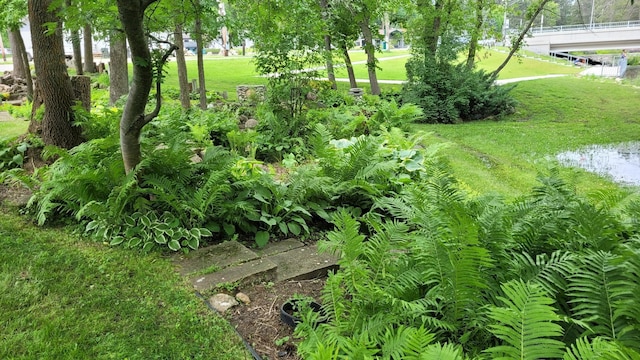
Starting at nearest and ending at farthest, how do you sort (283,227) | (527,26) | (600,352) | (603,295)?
(600,352)
(603,295)
(283,227)
(527,26)

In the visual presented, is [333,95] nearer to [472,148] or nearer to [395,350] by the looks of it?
[472,148]

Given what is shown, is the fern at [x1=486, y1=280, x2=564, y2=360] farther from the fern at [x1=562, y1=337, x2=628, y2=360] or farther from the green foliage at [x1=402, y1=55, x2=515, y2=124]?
the green foliage at [x1=402, y1=55, x2=515, y2=124]

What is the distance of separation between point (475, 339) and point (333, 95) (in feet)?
27.0

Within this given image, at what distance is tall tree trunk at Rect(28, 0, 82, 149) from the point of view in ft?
17.6

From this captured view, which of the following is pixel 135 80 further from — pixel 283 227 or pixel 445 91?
pixel 445 91

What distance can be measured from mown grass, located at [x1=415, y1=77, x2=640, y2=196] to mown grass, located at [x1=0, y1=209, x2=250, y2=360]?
262cm

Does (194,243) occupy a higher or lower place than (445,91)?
lower

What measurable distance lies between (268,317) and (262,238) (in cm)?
107

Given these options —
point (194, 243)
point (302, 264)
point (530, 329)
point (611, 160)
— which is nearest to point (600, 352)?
point (530, 329)

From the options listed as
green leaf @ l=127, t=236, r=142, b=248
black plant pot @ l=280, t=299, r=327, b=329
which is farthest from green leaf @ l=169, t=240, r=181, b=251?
black plant pot @ l=280, t=299, r=327, b=329

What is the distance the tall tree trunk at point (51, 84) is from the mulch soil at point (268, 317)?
3.72m

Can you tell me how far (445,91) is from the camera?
13.1m

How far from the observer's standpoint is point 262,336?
2.57m

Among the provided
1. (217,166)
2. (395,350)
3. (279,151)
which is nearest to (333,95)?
(279,151)
